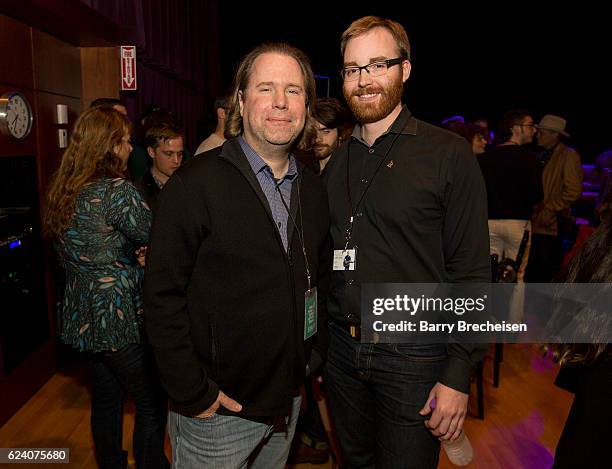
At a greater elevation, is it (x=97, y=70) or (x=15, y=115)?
(x=97, y=70)

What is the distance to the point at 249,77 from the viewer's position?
150 centimetres

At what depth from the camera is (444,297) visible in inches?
64.1

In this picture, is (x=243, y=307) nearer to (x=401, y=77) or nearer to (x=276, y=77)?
(x=276, y=77)

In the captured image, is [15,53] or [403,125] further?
[15,53]

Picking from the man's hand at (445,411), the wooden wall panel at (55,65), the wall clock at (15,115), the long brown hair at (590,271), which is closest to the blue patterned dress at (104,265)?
the man's hand at (445,411)

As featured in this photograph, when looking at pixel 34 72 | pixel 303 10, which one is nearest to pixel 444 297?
pixel 34 72

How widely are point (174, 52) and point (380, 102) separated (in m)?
6.84

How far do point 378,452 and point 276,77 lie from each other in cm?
119

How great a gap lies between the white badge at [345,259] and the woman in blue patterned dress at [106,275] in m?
0.88

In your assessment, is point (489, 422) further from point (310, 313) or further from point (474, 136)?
point (474, 136)

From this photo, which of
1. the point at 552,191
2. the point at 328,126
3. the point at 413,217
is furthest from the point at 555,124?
the point at 413,217

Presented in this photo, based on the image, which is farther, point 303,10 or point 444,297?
point 303,10

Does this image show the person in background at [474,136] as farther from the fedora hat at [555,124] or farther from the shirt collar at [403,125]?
the shirt collar at [403,125]

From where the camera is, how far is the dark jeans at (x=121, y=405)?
85.7 inches
